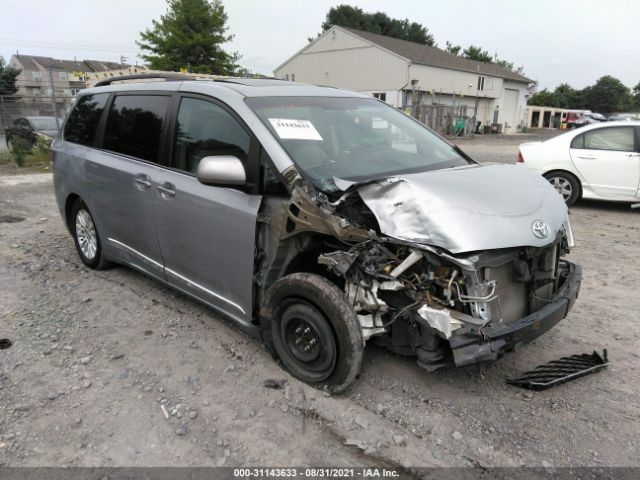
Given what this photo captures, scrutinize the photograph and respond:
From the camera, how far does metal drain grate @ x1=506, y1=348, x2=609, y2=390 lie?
10.0ft

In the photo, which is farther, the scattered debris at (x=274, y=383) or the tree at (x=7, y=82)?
the tree at (x=7, y=82)

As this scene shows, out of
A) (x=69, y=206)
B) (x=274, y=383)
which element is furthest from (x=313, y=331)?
(x=69, y=206)

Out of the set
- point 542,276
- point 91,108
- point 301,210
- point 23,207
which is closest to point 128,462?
point 301,210

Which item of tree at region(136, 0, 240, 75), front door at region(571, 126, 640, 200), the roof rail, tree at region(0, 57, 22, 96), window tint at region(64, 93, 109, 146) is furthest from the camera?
tree at region(0, 57, 22, 96)

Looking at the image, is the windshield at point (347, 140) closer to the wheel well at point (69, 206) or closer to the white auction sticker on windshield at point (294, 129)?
the white auction sticker on windshield at point (294, 129)

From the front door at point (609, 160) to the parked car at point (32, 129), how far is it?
587 inches

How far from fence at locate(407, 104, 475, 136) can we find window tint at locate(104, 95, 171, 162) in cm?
2218

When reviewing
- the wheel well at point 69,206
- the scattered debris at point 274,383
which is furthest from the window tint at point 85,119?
the scattered debris at point 274,383

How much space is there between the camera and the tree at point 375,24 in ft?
187

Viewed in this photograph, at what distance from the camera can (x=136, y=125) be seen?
4.12 meters

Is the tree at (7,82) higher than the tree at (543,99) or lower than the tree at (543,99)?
lower

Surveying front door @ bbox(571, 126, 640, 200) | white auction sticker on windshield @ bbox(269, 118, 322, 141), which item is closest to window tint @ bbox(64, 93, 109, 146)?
white auction sticker on windshield @ bbox(269, 118, 322, 141)

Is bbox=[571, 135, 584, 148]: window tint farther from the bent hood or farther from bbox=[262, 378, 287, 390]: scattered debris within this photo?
bbox=[262, 378, 287, 390]: scattered debris

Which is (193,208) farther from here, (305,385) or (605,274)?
(605,274)
